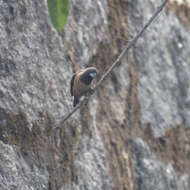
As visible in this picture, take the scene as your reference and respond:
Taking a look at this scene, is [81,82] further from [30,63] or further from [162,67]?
[162,67]

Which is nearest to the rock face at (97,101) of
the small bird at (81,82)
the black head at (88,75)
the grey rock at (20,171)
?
the grey rock at (20,171)

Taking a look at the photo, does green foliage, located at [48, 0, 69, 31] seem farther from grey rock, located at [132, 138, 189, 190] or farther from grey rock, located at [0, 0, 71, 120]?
grey rock, located at [132, 138, 189, 190]

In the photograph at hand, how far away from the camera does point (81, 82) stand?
459cm

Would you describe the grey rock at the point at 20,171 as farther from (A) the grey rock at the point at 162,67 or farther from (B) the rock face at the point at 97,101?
(A) the grey rock at the point at 162,67

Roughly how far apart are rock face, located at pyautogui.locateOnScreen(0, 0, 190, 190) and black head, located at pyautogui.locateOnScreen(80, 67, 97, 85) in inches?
11.7

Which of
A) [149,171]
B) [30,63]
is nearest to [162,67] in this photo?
[149,171]

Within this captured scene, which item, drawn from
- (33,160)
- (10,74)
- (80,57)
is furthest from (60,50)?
(33,160)

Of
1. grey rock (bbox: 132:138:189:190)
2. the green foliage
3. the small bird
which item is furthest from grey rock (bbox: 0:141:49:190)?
grey rock (bbox: 132:138:189:190)

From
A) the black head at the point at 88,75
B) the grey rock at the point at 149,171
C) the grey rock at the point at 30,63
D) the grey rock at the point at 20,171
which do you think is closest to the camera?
the grey rock at the point at 20,171

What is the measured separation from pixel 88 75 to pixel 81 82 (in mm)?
104

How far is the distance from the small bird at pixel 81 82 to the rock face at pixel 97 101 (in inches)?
6.1

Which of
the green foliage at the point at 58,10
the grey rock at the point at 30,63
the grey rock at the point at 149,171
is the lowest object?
the grey rock at the point at 149,171

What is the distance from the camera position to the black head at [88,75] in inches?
177

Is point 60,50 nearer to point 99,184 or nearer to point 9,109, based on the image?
point 9,109
